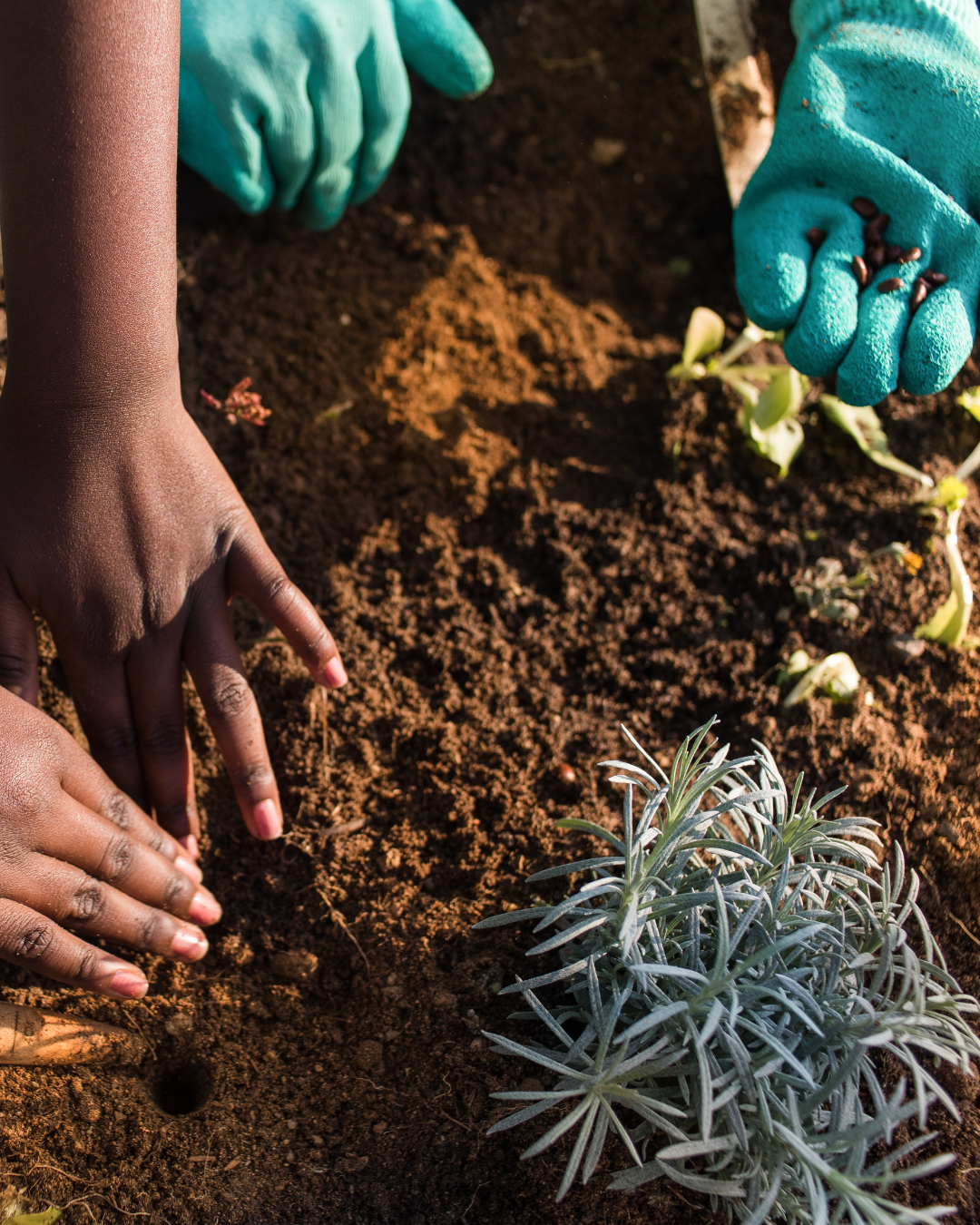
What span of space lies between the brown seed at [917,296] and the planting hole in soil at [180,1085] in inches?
75.3

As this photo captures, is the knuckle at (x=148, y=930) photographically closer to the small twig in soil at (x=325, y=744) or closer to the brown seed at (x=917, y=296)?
the small twig in soil at (x=325, y=744)

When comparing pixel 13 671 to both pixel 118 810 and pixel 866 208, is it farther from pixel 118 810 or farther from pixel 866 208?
pixel 866 208

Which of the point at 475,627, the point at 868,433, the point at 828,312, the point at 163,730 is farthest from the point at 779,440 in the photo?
the point at 163,730

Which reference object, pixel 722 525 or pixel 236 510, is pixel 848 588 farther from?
pixel 236 510

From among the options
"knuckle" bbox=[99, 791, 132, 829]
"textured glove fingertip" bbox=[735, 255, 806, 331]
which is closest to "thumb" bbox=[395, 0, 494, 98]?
"textured glove fingertip" bbox=[735, 255, 806, 331]

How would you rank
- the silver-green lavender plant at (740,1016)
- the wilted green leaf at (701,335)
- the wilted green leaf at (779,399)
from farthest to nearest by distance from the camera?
the wilted green leaf at (701,335) < the wilted green leaf at (779,399) < the silver-green lavender plant at (740,1016)

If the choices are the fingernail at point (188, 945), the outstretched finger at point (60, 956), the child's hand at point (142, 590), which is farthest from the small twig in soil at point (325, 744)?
the outstretched finger at point (60, 956)

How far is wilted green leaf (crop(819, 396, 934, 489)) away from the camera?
2107 millimetres

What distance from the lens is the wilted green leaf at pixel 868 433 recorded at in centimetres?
211

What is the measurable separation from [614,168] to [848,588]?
146cm

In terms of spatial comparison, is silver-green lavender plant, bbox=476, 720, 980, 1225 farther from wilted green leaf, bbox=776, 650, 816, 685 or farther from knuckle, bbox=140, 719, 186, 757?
knuckle, bbox=140, 719, 186, 757

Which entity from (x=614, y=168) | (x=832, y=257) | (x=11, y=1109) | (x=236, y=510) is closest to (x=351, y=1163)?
(x=11, y=1109)

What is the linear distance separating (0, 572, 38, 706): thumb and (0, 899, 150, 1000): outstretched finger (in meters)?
0.40

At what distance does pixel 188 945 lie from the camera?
4.86ft
